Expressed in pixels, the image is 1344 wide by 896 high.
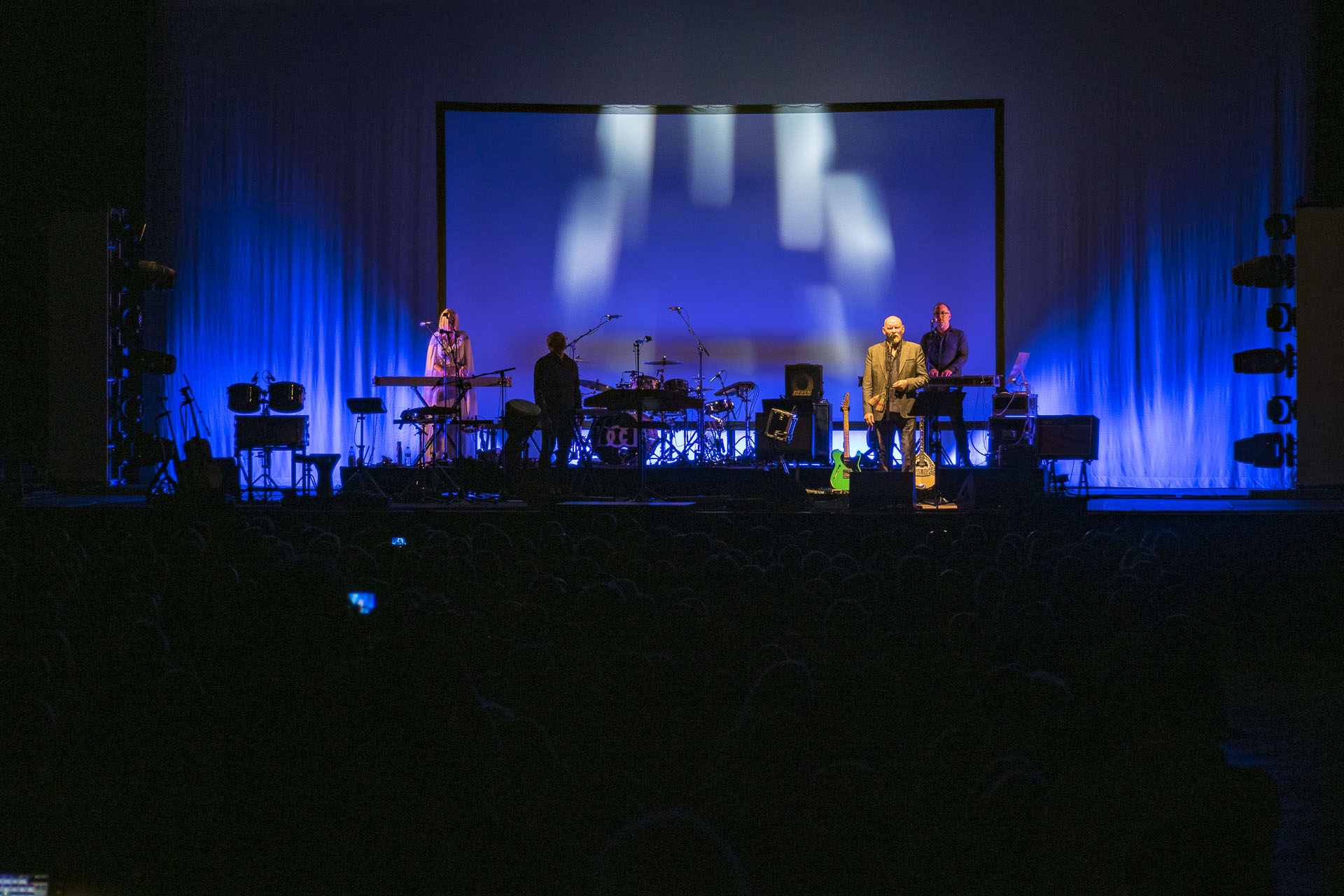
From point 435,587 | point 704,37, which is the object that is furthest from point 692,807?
point 704,37

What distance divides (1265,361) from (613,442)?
20.4 feet

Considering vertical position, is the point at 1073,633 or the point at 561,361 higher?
the point at 561,361

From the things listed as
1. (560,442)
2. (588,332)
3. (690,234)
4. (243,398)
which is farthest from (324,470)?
(690,234)

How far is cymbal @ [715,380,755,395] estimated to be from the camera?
1112 cm

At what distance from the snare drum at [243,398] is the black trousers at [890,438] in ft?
19.0

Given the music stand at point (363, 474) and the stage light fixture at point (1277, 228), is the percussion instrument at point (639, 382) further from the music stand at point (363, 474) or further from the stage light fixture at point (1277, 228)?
the stage light fixture at point (1277, 228)

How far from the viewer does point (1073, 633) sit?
3240mm

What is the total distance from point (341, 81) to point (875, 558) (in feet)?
32.1

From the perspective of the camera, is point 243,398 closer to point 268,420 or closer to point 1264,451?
point 268,420

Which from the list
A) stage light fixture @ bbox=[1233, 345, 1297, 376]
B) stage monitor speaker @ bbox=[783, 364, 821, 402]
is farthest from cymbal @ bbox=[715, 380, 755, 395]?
stage light fixture @ bbox=[1233, 345, 1297, 376]

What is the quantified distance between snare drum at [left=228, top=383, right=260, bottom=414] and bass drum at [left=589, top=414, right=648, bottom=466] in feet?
11.1

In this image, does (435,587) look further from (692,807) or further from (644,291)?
(644,291)

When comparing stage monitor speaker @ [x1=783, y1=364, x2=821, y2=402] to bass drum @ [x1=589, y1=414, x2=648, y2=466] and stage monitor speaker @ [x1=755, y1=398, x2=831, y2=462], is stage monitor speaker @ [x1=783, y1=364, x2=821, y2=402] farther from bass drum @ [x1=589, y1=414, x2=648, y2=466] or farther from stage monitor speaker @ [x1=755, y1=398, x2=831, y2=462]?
bass drum @ [x1=589, y1=414, x2=648, y2=466]

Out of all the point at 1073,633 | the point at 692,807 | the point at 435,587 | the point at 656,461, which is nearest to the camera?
the point at 692,807
